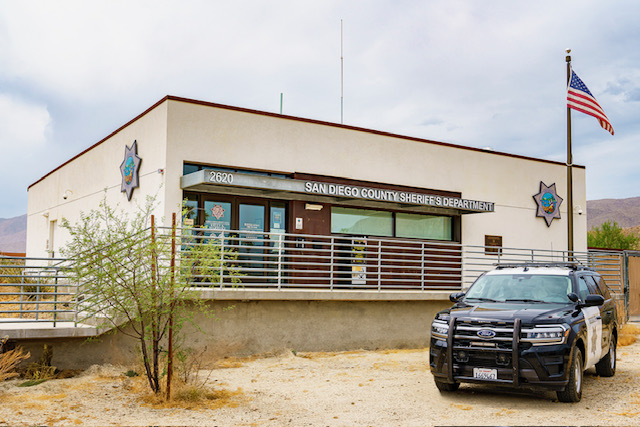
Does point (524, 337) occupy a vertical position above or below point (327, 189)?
below

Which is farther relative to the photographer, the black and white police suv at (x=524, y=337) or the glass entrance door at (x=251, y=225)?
the glass entrance door at (x=251, y=225)

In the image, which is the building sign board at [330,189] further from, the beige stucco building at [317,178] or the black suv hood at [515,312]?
the black suv hood at [515,312]

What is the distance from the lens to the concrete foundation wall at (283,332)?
40.6 feet

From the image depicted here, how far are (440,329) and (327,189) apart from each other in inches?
327

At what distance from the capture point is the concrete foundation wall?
→ 12367 millimetres

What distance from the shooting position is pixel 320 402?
9.80m

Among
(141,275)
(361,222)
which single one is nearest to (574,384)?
(141,275)

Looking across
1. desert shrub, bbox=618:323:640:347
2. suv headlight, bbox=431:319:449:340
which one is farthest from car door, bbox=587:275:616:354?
desert shrub, bbox=618:323:640:347

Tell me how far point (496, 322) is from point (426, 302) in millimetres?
8269

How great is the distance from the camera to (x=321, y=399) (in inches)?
395

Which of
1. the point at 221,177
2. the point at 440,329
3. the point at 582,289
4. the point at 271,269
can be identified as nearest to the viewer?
the point at 440,329

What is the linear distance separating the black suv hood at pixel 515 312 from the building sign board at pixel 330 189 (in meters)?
7.36

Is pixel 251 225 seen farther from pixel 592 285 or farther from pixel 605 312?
pixel 605 312

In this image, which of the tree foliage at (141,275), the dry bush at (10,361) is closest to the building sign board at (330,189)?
the dry bush at (10,361)
